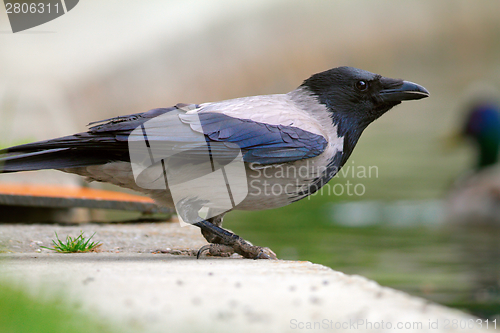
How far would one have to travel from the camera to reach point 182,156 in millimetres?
3869

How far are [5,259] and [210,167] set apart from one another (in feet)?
4.53

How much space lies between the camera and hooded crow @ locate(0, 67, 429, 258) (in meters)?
3.85

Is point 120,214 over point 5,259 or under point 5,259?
under

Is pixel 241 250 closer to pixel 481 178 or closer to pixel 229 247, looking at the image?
pixel 229 247

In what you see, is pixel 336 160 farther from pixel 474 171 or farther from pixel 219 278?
pixel 474 171

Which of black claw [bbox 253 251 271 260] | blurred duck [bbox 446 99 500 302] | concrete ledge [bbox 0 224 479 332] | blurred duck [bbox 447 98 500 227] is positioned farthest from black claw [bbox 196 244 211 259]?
blurred duck [bbox 447 98 500 227]

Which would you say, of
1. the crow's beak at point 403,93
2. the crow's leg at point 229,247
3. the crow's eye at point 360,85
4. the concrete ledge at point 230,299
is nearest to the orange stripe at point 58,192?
the crow's leg at point 229,247

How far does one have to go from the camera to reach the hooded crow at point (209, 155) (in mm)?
3854

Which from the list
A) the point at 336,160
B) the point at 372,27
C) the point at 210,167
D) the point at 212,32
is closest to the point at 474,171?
the point at 336,160

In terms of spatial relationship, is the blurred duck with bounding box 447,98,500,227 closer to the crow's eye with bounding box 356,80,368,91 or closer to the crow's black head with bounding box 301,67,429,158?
the crow's black head with bounding box 301,67,429,158

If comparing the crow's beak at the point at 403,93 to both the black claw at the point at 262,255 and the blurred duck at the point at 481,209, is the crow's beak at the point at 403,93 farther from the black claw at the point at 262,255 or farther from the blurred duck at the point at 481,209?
the blurred duck at the point at 481,209

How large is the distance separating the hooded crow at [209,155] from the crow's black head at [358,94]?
0.93 ft

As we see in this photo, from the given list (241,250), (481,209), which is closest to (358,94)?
(241,250)

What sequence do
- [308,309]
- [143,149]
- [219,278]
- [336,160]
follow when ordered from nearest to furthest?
[308,309] → [219,278] → [143,149] → [336,160]
